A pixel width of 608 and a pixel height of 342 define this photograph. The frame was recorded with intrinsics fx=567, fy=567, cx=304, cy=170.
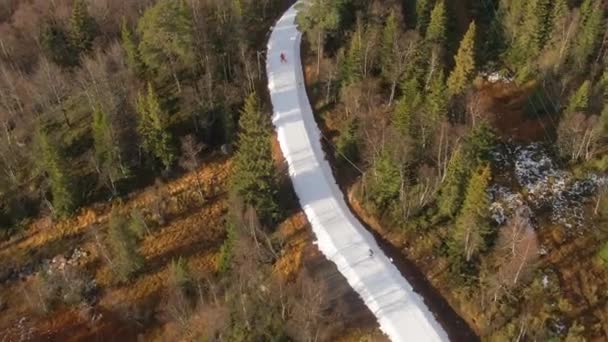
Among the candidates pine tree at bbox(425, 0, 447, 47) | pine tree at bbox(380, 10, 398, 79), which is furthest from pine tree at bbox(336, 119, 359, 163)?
pine tree at bbox(425, 0, 447, 47)

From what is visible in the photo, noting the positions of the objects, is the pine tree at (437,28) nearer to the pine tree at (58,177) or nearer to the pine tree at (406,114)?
the pine tree at (406,114)

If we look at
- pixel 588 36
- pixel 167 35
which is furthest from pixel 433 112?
pixel 167 35

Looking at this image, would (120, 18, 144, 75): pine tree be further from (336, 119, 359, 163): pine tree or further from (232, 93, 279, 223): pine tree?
(336, 119, 359, 163): pine tree

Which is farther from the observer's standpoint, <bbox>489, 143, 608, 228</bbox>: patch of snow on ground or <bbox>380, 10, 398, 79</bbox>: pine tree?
<bbox>380, 10, 398, 79</bbox>: pine tree

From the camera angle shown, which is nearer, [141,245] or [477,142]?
[477,142]

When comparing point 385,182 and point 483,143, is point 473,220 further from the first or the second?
point 385,182
